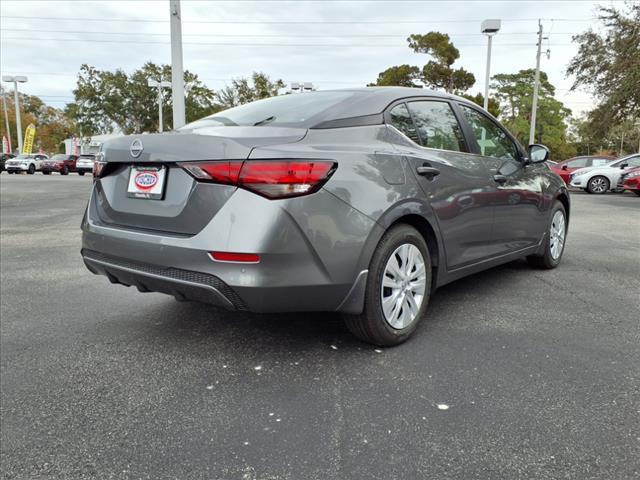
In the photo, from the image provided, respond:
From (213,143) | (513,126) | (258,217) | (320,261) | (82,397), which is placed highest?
(513,126)

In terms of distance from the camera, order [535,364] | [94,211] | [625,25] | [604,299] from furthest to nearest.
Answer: [625,25] → [604,299] → [94,211] → [535,364]

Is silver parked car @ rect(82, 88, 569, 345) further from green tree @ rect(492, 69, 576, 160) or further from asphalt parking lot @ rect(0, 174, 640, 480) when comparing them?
green tree @ rect(492, 69, 576, 160)

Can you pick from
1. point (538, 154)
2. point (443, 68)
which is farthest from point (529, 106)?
point (538, 154)

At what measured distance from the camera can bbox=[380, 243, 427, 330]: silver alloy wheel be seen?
120 inches

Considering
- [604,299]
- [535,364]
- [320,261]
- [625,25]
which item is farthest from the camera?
[625,25]

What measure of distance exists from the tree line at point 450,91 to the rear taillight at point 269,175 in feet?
80.2

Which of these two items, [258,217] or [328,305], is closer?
[258,217]

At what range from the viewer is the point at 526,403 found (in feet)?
8.15

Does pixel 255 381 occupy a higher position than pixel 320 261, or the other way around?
pixel 320 261

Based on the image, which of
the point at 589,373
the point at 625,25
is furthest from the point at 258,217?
the point at 625,25

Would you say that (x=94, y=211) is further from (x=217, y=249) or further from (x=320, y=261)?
(x=320, y=261)

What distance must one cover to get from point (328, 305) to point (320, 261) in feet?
0.88

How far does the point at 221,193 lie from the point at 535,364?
6.47 ft

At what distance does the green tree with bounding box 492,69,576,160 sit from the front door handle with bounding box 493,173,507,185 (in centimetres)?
6058
